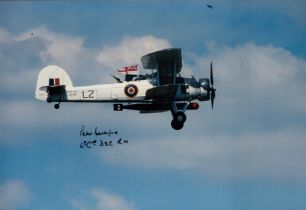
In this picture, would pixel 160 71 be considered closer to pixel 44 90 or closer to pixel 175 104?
pixel 175 104

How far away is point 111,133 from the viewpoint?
2073 centimetres

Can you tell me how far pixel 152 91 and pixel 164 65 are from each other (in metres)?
1.37

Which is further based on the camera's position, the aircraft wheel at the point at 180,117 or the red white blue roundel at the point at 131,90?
the aircraft wheel at the point at 180,117

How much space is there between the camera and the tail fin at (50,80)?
22203mm

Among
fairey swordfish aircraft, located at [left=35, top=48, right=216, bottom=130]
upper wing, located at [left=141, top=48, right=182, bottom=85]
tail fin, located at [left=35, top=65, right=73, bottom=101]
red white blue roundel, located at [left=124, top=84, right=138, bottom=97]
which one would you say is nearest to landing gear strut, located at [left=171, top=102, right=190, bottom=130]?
fairey swordfish aircraft, located at [left=35, top=48, right=216, bottom=130]

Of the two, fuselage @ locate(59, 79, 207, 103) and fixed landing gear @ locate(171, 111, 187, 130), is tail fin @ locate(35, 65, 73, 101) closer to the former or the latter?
fuselage @ locate(59, 79, 207, 103)

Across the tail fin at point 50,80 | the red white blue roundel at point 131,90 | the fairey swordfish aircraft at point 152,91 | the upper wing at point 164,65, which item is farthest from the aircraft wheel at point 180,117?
the tail fin at point 50,80

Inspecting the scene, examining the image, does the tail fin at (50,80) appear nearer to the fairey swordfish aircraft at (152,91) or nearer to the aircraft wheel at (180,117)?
the fairey swordfish aircraft at (152,91)

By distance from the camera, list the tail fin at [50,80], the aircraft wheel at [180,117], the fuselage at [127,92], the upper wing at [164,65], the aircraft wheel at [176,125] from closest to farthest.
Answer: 1. the upper wing at [164,65]
2. the fuselage at [127,92]
3. the aircraft wheel at [180,117]
4. the aircraft wheel at [176,125]
5. the tail fin at [50,80]

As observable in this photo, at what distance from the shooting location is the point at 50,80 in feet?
75.0

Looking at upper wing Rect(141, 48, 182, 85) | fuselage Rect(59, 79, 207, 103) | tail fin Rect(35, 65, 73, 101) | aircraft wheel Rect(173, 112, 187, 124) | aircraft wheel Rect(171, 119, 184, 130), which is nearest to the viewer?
upper wing Rect(141, 48, 182, 85)

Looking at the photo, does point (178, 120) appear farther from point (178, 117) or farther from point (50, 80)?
point (50, 80)

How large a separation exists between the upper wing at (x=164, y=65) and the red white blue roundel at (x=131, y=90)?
1.20m

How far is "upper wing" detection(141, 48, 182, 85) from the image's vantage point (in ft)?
69.3
